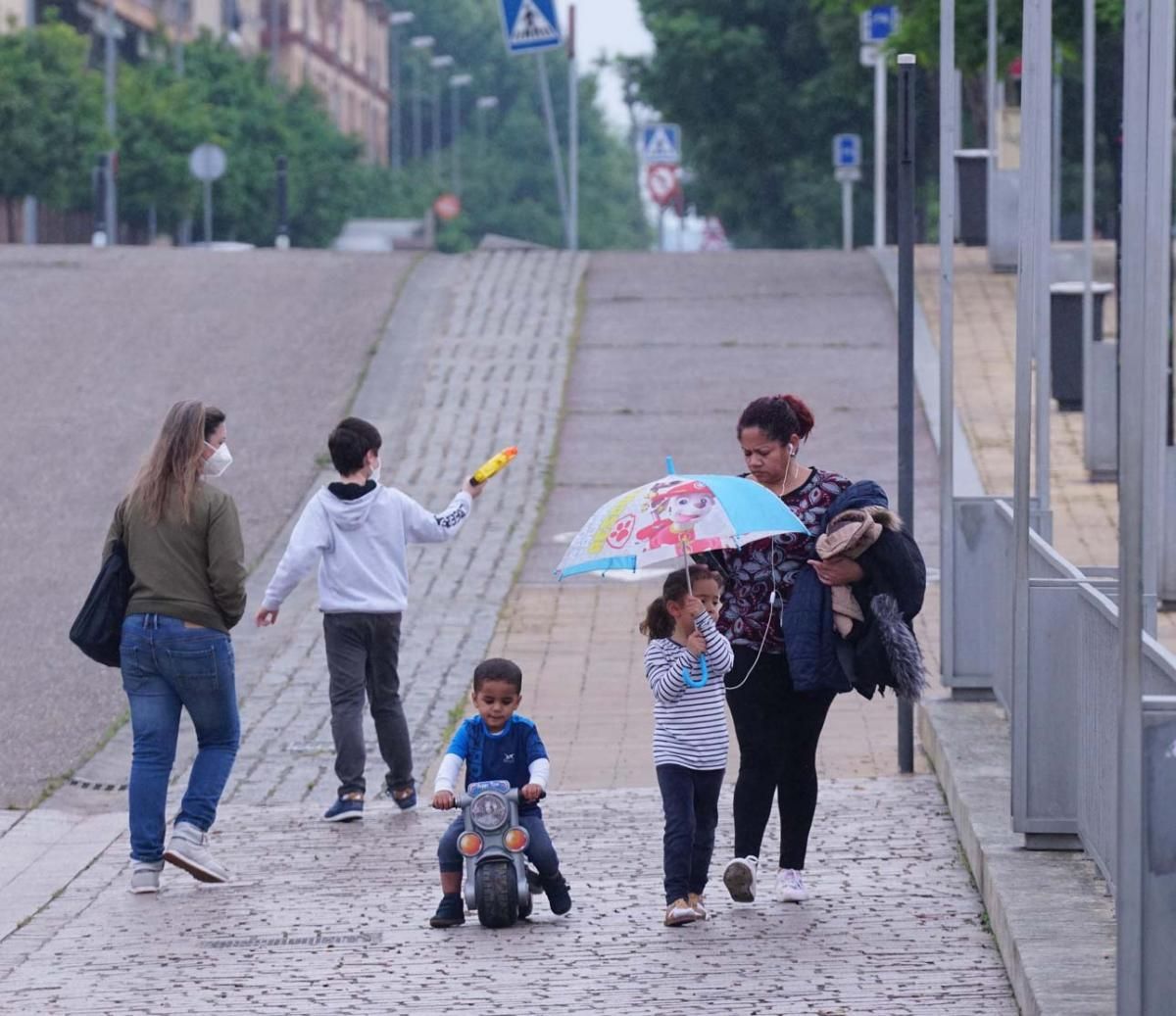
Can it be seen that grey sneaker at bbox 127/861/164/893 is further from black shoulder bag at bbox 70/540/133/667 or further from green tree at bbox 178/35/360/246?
green tree at bbox 178/35/360/246

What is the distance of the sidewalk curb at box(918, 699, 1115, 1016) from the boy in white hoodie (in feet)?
7.33

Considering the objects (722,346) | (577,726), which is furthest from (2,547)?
(722,346)

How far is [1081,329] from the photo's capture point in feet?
63.1

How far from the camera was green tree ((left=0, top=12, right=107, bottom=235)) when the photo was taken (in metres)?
42.4

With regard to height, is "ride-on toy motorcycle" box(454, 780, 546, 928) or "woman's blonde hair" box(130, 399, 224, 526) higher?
"woman's blonde hair" box(130, 399, 224, 526)

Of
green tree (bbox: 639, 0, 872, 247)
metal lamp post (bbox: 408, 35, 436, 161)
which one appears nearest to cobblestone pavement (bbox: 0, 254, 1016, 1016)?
green tree (bbox: 639, 0, 872, 247)

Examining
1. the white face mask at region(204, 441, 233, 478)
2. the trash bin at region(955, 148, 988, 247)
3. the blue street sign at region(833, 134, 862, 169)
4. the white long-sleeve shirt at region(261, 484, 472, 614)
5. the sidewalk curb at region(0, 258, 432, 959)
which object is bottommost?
the sidewalk curb at region(0, 258, 432, 959)

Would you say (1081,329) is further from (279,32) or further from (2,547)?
(279,32)

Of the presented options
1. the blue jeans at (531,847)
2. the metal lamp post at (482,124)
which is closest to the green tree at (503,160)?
the metal lamp post at (482,124)

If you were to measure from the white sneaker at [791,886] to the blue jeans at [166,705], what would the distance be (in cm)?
210

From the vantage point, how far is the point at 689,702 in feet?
24.1

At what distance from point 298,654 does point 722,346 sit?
31.0ft

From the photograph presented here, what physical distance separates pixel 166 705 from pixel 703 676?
86.6 inches

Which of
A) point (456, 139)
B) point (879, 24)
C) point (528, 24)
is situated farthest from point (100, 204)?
point (456, 139)
